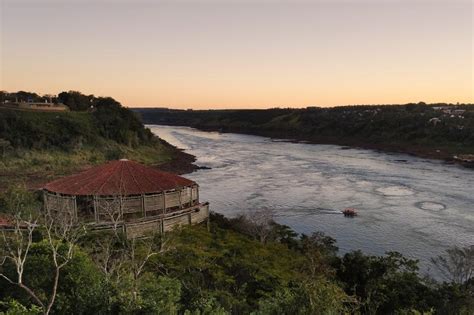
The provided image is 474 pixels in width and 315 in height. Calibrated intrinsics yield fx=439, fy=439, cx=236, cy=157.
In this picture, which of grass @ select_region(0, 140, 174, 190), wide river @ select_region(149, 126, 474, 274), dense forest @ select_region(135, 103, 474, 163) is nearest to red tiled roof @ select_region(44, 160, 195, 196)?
wide river @ select_region(149, 126, 474, 274)

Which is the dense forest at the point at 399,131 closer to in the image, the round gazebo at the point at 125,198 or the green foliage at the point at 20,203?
the round gazebo at the point at 125,198

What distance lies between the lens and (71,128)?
3354 inches

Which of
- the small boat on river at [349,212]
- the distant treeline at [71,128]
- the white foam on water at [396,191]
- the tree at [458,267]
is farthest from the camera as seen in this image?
the distant treeline at [71,128]

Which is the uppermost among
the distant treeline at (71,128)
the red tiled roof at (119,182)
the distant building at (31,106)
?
the distant building at (31,106)

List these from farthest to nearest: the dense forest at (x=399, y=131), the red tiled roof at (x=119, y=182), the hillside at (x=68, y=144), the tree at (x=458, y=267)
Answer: the dense forest at (x=399, y=131) < the hillside at (x=68, y=144) < the red tiled roof at (x=119, y=182) < the tree at (x=458, y=267)

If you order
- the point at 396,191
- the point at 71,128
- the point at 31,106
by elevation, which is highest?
the point at 31,106

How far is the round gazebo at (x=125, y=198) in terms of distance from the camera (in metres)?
27.6

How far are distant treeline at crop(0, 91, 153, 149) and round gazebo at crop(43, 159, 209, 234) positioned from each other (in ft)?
159

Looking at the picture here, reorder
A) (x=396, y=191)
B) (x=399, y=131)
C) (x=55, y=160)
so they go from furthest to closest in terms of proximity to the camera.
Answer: (x=399, y=131), (x=55, y=160), (x=396, y=191)

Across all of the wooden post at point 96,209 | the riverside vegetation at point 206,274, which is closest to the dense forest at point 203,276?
the riverside vegetation at point 206,274

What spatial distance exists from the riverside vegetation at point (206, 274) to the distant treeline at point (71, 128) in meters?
44.0

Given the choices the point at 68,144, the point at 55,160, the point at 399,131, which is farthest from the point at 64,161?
the point at 399,131

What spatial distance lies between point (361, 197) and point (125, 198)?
105 ft

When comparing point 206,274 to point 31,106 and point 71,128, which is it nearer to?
point 71,128
